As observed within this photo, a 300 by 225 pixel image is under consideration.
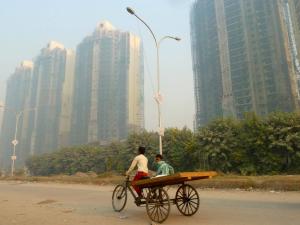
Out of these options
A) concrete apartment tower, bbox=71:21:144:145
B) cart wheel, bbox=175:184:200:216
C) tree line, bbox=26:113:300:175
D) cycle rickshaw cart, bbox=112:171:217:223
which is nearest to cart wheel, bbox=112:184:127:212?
cycle rickshaw cart, bbox=112:171:217:223

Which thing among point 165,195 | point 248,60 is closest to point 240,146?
point 165,195

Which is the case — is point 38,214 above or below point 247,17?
below

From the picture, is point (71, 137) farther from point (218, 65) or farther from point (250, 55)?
point (250, 55)

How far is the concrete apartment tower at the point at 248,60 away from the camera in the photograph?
187 feet

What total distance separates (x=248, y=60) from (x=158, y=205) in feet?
187

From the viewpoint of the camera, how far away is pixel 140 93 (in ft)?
285

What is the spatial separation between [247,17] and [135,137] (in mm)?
34464

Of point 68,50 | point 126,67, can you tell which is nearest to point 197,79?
point 126,67

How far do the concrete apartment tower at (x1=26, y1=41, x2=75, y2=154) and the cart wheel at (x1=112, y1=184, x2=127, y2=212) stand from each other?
88057mm

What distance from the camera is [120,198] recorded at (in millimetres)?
9523

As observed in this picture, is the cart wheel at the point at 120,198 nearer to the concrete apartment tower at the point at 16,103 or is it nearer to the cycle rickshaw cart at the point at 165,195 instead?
the cycle rickshaw cart at the point at 165,195

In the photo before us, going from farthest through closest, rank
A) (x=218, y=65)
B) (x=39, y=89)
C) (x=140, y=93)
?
(x=39, y=89) < (x=140, y=93) < (x=218, y=65)

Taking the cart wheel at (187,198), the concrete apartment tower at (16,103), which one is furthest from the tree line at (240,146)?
the concrete apartment tower at (16,103)

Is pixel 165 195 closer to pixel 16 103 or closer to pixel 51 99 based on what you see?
pixel 51 99
